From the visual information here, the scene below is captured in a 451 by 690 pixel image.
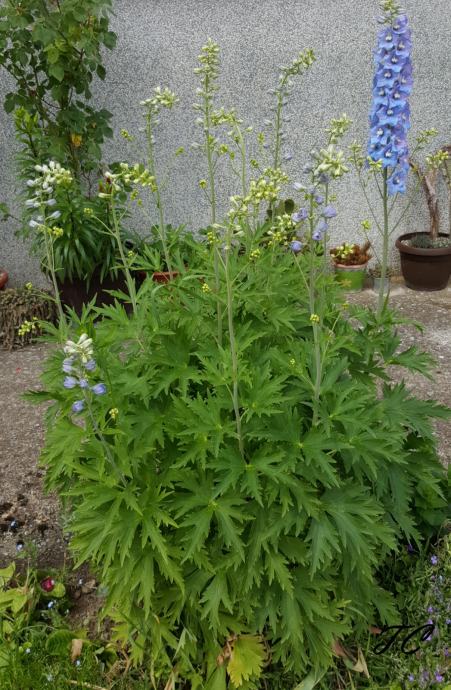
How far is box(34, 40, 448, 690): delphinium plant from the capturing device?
176 cm

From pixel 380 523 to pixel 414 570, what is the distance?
0.47 metres

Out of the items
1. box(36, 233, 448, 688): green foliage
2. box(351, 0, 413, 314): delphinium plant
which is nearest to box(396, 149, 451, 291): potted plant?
box(351, 0, 413, 314): delphinium plant

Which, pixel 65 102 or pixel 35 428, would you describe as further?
pixel 65 102

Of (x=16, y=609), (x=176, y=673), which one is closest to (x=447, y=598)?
(x=176, y=673)

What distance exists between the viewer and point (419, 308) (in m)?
5.29

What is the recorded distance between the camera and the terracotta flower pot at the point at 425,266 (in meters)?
5.44

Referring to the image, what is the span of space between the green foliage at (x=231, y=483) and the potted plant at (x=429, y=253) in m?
3.62

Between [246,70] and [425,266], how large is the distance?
2301 millimetres

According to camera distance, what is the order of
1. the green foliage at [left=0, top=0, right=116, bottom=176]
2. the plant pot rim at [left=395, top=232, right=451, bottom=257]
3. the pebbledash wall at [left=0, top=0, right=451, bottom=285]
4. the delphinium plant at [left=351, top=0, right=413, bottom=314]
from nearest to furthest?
the delphinium plant at [left=351, top=0, right=413, bottom=314], the green foliage at [left=0, top=0, right=116, bottom=176], the pebbledash wall at [left=0, top=0, right=451, bottom=285], the plant pot rim at [left=395, top=232, right=451, bottom=257]

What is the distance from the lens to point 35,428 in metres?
3.79

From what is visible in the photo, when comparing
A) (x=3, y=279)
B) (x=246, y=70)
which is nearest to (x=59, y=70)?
(x=246, y=70)

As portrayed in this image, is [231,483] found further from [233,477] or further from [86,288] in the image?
[86,288]

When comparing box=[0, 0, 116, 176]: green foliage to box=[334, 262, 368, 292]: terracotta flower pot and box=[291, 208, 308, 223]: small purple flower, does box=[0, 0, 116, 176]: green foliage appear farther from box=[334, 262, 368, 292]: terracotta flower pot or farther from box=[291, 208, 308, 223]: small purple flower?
box=[291, 208, 308, 223]: small purple flower

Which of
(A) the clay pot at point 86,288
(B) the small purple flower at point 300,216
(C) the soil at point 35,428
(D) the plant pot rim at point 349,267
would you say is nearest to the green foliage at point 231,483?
(B) the small purple flower at point 300,216
